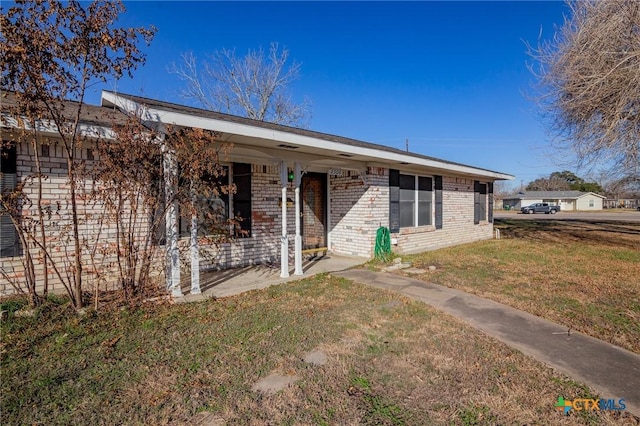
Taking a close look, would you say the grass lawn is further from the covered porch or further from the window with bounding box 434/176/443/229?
the window with bounding box 434/176/443/229

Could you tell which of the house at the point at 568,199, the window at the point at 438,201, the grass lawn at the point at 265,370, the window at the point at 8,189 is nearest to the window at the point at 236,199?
the grass lawn at the point at 265,370

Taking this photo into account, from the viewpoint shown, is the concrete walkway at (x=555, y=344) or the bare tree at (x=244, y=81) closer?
the concrete walkway at (x=555, y=344)

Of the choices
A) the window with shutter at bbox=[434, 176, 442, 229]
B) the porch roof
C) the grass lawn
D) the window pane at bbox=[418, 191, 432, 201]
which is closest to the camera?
the grass lawn

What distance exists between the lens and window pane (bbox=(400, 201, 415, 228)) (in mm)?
9250

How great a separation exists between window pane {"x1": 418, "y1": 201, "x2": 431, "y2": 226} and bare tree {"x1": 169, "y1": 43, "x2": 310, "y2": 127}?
43.6 feet

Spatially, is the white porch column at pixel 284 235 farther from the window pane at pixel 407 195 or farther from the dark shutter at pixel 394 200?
A: the window pane at pixel 407 195

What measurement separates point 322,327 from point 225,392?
1.50 metres

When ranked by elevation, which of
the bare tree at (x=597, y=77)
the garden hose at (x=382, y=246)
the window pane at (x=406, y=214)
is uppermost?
the bare tree at (x=597, y=77)

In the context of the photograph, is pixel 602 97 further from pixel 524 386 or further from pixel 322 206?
pixel 524 386

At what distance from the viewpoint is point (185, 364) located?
2965mm

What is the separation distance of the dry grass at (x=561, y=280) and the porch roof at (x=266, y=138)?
8.98ft

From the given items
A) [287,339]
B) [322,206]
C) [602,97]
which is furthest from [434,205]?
[287,339]

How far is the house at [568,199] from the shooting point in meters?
56.4

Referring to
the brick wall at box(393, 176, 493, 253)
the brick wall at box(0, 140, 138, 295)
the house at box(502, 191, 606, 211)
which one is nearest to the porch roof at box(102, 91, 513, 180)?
the brick wall at box(0, 140, 138, 295)
